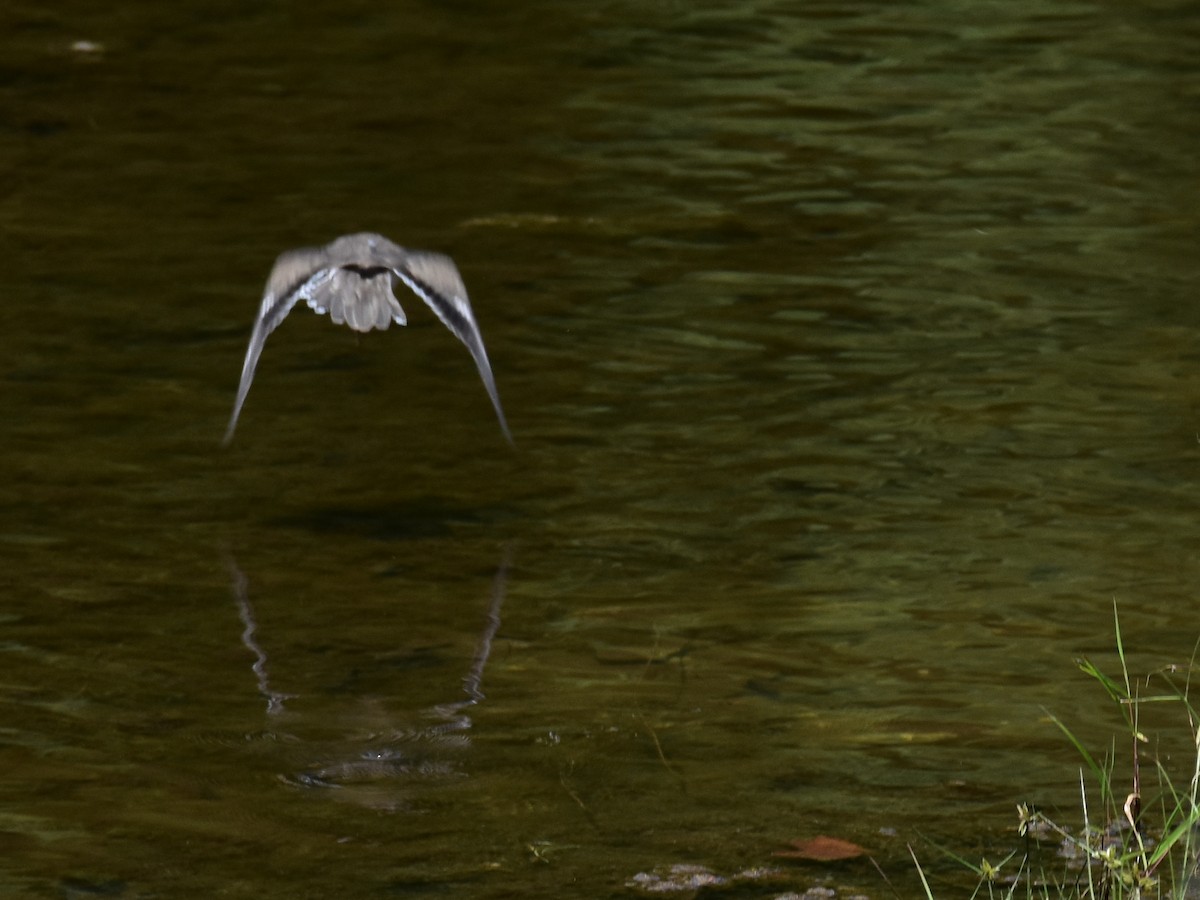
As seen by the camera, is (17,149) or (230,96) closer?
(17,149)

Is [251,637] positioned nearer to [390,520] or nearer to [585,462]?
[390,520]

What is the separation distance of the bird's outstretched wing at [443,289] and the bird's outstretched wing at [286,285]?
203 millimetres

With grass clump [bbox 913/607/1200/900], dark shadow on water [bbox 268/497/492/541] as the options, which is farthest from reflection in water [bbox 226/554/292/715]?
grass clump [bbox 913/607/1200/900]

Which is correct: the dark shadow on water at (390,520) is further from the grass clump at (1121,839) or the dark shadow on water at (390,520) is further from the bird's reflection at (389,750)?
the grass clump at (1121,839)

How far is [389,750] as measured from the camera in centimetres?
450

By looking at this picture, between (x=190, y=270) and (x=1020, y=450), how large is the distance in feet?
10.3

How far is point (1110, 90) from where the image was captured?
401 inches

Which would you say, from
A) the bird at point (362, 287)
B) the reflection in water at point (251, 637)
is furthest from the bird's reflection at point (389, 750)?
the bird at point (362, 287)

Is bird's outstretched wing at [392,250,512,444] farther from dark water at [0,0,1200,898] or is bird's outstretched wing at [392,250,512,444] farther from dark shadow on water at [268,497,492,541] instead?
dark water at [0,0,1200,898]

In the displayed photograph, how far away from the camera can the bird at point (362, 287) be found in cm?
524

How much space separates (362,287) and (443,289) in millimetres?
300

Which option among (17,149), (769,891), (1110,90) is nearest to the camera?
(769,891)

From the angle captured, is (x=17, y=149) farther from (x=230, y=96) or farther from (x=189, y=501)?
(x=189, y=501)

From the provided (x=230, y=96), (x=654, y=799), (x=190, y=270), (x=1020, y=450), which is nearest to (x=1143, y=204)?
(x=1020, y=450)
